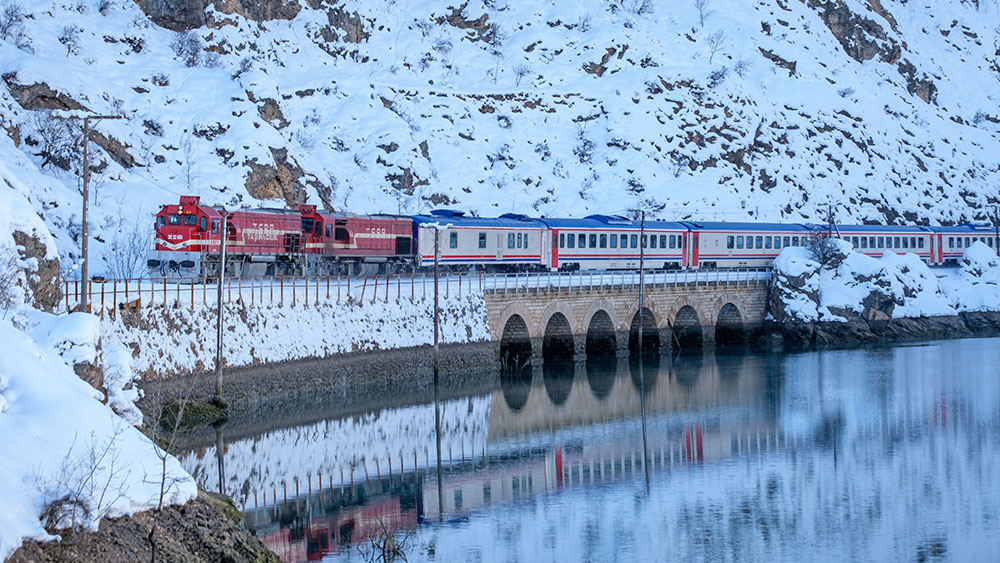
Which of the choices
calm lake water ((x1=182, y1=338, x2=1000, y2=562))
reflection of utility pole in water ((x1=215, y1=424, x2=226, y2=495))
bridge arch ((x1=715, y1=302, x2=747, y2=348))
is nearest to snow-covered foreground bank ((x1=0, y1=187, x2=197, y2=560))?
calm lake water ((x1=182, y1=338, x2=1000, y2=562))

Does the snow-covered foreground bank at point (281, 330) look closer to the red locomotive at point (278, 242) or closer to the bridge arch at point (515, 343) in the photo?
the bridge arch at point (515, 343)

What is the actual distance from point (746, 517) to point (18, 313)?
51.8 feet

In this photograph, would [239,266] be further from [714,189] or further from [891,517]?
[714,189]

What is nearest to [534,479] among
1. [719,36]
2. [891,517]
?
[891,517]

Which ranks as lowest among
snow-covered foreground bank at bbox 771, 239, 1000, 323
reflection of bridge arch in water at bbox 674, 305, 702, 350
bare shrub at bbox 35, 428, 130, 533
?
bare shrub at bbox 35, 428, 130, 533

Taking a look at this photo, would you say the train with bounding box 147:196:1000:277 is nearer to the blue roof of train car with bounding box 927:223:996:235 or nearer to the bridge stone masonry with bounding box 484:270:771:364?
the bridge stone masonry with bounding box 484:270:771:364

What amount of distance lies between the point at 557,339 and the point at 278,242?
1351 cm

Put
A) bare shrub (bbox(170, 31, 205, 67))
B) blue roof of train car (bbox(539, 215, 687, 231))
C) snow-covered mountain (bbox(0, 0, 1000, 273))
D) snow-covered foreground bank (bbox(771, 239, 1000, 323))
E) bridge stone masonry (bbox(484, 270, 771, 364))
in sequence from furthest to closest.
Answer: bare shrub (bbox(170, 31, 205, 67))
snow-covered mountain (bbox(0, 0, 1000, 273))
snow-covered foreground bank (bbox(771, 239, 1000, 323))
blue roof of train car (bbox(539, 215, 687, 231))
bridge stone masonry (bbox(484, 270, 771, 364))

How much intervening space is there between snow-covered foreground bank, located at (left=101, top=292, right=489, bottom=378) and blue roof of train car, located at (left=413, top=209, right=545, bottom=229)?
7.27 meters

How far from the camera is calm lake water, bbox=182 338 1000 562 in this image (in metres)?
23.8

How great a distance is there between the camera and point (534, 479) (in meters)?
30.1

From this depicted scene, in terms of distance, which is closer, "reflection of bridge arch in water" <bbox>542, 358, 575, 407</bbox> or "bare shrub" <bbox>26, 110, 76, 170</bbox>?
"reflection of bridge arch in water" <bbox>542, 358, 575, 407</bbox>

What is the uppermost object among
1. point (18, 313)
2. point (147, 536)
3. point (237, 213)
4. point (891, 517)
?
point (237, 213)

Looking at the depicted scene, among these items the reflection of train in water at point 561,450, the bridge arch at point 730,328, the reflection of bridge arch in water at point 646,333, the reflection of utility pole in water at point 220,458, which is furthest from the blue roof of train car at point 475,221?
the reflection of utility pole in water at point 220,458
